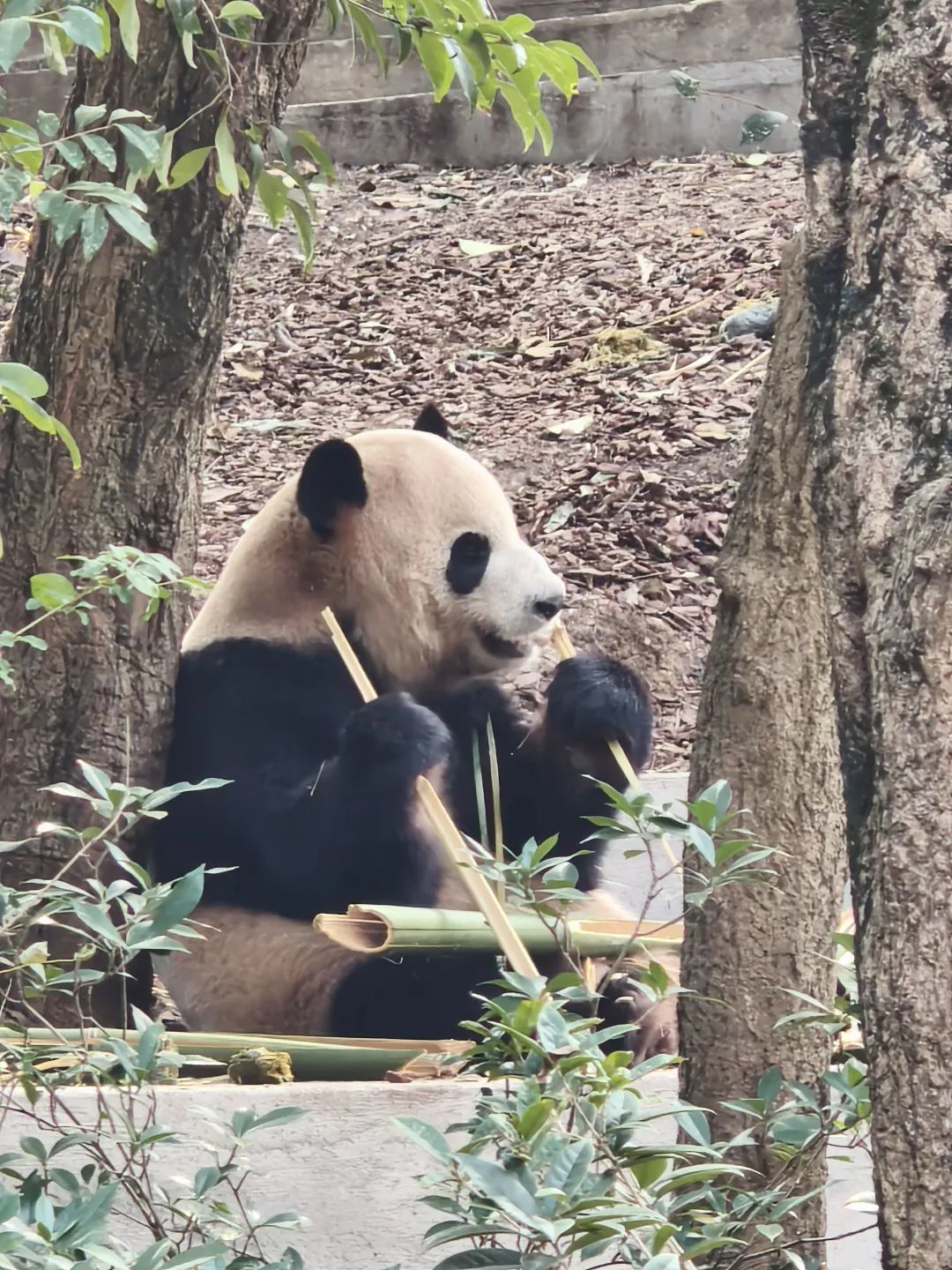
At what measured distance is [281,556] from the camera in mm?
3668

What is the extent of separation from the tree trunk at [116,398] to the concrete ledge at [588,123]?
6293 millimetres

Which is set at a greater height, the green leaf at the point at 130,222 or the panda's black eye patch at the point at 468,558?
the green leaf at the point at 130,222

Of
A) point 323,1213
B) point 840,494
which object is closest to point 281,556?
point 323,1213

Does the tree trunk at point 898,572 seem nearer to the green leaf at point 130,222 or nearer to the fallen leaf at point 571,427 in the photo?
the green leaf at point 130,222

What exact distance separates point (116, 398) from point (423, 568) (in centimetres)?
79

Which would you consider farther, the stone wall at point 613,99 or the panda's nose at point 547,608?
the stone wall at point 613,99

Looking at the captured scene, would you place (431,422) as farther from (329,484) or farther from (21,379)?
(21,379)

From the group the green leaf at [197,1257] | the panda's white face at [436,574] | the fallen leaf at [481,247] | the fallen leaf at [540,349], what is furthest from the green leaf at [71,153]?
the fallen leaf at [481,247]

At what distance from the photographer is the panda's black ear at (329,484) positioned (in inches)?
139

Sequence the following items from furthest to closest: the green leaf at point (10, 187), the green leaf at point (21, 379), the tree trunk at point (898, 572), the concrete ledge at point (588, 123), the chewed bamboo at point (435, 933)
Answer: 1. the concrete ledge at point (588, 123)
2. the chewed bamboo at point (435, 933)
3. the green leaf at point (10, 187)
4. the green leaf at point (21, 379)
5. the tree trunk at point (898, 572)

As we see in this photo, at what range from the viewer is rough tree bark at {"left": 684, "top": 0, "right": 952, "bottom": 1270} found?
56.2 inches

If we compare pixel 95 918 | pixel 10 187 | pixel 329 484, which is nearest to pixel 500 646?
pixel 329 484

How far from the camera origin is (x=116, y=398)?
3230mm

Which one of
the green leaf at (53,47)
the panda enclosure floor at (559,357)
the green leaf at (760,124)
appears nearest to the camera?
the green leaf at (53,47)
